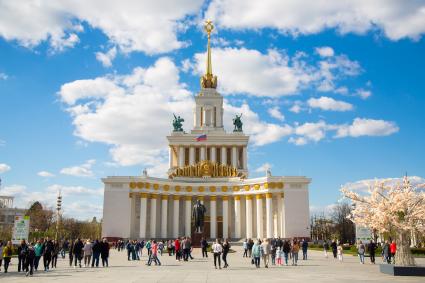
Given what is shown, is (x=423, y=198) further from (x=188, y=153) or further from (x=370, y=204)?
(x=188, y=153)

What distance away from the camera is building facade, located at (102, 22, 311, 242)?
63.5 m

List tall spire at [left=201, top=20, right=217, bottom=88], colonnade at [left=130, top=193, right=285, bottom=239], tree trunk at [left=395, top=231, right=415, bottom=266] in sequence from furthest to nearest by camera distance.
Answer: tall spire at [left=201, top=20, right=217, bottom=88]
colonnade at [left=130, top=193, right=285, bottom=239]
tree trunk at [left=395, top=231, right=415, bottom=266]

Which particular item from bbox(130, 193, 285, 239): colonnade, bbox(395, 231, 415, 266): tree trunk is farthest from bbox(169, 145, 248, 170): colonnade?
bbox(395, 231, 415, 266): tree trunk

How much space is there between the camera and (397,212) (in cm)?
2181

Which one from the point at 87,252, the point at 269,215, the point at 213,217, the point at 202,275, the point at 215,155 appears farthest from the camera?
the point at 215,155

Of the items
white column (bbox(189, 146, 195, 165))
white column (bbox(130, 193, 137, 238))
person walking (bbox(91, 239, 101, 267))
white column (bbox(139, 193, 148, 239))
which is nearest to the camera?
person walking (bbox(91, 239, 101, 267))

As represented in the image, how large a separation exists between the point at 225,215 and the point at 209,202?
14.6ft

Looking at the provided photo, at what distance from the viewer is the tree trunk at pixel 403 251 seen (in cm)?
2058

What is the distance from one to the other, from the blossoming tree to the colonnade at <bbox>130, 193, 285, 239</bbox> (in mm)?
41250

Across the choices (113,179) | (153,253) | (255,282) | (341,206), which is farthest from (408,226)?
(341,206)

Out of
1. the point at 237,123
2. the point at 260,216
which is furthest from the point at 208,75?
the point at 260,216

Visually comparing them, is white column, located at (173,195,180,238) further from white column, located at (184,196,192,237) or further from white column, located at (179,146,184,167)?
white column, located at (179,146,184,167)

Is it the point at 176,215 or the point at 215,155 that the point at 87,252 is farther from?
the point at 215,155

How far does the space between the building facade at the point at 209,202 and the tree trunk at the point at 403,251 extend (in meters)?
42.2
